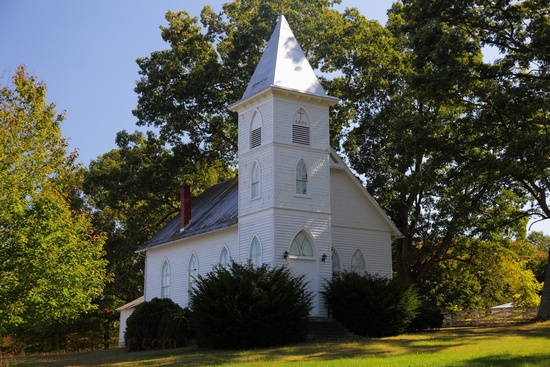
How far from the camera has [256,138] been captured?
32344 millimetres

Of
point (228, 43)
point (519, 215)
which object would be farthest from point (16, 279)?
point (228, 43)

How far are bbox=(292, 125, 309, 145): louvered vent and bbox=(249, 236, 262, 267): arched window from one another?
4.65m

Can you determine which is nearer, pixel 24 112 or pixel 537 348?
pixel 537 348

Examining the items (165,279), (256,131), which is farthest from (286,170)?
(165,279)

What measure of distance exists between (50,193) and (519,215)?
22025 mm

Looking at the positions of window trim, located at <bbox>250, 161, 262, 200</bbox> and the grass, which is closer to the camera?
the grass

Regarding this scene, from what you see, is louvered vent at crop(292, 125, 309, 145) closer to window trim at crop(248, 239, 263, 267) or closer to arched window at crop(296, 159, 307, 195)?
arched window at crop(296, 159, 307, 195)

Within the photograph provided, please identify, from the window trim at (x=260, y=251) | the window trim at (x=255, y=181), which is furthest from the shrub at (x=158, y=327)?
the window trim at (x=255, y=181)

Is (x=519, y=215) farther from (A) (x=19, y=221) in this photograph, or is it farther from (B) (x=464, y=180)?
(A) (x=19, y=221)

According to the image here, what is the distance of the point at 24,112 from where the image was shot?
3009 cm

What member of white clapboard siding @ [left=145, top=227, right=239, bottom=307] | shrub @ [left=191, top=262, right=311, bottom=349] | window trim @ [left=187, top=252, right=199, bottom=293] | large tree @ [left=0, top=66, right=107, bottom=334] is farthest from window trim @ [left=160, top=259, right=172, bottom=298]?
shrub @ [left=191, top=262, right=311, bottom=349]

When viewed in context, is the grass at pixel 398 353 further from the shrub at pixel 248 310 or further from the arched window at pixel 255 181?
the arched window at pixel 255 181

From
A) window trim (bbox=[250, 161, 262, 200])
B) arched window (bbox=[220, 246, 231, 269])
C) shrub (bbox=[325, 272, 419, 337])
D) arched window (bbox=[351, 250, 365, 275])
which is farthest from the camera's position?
arched window (bbox=[351, 250, 365, 275])

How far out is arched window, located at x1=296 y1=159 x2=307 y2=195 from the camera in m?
31.4
